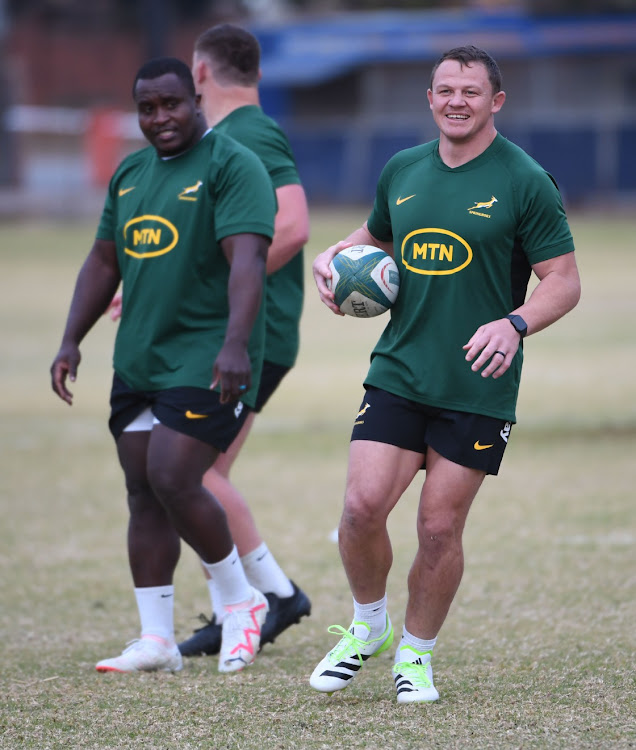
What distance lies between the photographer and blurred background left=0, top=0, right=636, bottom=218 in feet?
114

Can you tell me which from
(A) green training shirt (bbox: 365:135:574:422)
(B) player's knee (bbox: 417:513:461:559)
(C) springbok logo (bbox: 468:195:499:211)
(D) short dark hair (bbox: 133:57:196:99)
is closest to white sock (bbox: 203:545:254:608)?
(B) player's knee (bbox: 417:513:461:559)

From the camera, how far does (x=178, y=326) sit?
517 centimetres

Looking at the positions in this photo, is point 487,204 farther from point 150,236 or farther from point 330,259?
point 150,236

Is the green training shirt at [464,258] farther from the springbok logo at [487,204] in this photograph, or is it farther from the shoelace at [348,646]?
the shoelace at [348,646]

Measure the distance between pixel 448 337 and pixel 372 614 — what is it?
1050mm

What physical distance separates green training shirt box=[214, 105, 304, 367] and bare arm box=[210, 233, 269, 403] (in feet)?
2.80

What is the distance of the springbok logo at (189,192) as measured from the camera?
16.9 ft

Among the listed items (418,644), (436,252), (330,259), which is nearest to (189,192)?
(330,259)

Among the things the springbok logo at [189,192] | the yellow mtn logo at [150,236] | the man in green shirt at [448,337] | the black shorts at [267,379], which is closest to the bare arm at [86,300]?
the yellow mtn logo at [150,236]

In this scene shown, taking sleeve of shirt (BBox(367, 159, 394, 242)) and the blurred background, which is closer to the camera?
sleeve of shirt (BBox(367, 159, 394, 242))

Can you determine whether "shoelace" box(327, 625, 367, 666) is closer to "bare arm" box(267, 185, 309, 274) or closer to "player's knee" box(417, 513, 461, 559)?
"player's knee" box(417, 513, 461, 559)

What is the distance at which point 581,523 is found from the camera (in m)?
8.02

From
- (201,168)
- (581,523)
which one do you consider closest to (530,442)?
(581,523)

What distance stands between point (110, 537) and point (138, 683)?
10.8 feet
